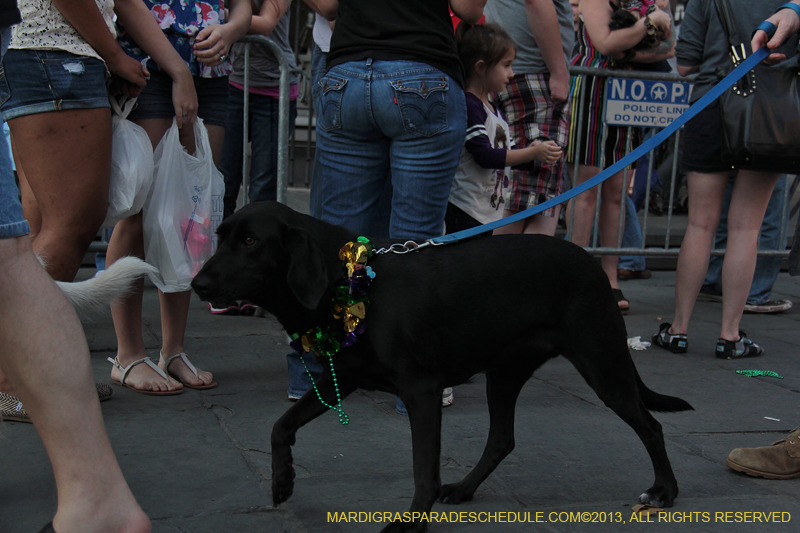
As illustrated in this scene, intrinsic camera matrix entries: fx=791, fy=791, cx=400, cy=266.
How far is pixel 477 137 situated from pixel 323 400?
1883 mm

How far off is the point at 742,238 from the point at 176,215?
3.11m

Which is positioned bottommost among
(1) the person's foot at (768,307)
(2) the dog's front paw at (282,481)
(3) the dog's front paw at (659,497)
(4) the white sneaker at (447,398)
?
(1) the person's foot at (768,307)

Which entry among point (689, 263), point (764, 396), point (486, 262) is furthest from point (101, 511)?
point (689, 263)

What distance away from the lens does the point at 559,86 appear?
4535mm

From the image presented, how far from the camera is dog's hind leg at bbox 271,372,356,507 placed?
2.43 m

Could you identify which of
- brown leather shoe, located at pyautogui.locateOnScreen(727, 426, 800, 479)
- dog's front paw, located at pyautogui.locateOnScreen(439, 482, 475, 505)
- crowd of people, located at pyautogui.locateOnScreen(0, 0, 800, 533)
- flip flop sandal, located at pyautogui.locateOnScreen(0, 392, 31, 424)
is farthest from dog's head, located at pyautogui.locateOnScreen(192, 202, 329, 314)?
brown leather shoe, located at pyautogui.locateOnScreen(727, 426, 800, 479)

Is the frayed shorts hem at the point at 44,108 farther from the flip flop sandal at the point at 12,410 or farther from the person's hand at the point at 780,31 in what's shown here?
the person's hand at the point at 780,31

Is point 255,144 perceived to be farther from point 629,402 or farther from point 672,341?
point 629,402

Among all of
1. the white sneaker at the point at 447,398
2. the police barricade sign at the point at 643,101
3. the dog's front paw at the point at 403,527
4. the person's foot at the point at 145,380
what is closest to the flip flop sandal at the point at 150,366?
the person's foot at the point at 145,380

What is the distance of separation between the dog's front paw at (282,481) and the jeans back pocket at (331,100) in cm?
143

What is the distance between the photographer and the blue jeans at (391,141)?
3.07 meters

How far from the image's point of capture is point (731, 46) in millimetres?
4301

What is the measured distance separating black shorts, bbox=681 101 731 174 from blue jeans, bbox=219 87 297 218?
278 centimetres

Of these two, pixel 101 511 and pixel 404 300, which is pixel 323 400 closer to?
pixel 404 300
